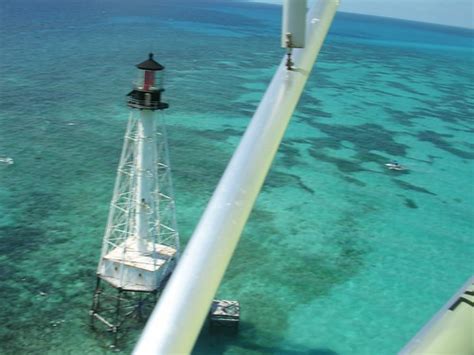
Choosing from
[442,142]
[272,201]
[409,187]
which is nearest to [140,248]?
[272,201]

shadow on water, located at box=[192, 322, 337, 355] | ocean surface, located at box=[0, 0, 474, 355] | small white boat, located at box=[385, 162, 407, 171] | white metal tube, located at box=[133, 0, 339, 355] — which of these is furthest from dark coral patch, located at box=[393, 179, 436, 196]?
white metal tube, located at box=[133, 0, 339, 355]

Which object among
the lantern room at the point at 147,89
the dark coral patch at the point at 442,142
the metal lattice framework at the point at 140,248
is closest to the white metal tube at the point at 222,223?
the lantern room at the point at 147,89

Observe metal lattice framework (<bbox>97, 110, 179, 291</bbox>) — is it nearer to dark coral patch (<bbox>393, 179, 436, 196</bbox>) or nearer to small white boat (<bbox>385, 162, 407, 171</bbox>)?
dark coral patch (<bbox>393, 179, 436, 196</bbox>)

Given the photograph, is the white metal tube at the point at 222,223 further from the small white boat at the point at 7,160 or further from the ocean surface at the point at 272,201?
the small white boat at the point at 7,160

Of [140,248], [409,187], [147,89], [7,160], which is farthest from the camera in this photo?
[409,187]

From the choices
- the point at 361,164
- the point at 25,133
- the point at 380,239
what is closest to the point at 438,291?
the point at 380,239

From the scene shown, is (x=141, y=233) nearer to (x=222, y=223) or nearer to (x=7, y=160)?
(x=222, y=223)
